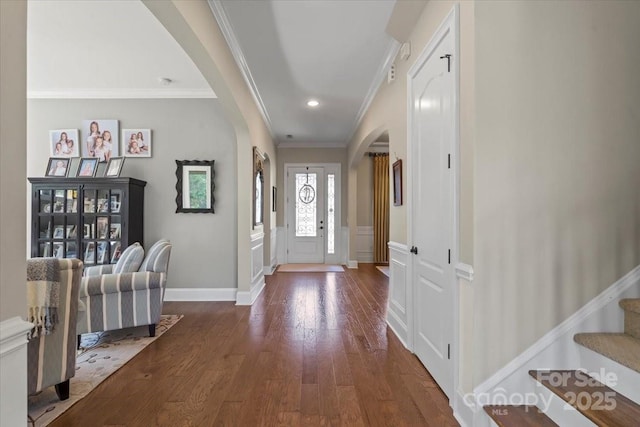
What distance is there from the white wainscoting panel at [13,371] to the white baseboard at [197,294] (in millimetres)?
3359

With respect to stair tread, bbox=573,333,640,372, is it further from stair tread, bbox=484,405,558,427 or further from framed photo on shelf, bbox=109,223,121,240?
framed photo on shelf, bbox=109,223,121,240

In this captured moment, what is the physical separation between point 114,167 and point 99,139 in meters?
0.48

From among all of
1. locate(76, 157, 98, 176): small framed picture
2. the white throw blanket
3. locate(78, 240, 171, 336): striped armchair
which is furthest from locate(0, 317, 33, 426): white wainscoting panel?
locate(76, 157, 98, 176): small framed picture

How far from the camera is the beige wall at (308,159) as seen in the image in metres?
7.43

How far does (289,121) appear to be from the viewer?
5598 mm

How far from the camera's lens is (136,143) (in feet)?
13.9

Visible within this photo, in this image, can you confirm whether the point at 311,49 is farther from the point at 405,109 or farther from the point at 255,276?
the point at 255,276

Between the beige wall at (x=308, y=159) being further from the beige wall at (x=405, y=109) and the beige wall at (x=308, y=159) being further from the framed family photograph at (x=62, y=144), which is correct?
the framed family photograph at (x=62, y=144)

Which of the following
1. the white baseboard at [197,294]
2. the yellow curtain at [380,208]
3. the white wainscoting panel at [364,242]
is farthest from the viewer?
the white wainscoting panel at [364,242]

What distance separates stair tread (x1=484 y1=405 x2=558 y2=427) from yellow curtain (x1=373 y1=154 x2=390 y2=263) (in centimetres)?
609

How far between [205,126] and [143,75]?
2.90ft

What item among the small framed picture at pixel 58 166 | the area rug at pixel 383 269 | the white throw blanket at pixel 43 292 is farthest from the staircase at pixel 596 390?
the small framed picture at pixel 58 166

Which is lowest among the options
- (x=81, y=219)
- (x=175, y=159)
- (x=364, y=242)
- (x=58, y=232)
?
(x=364, y=242)

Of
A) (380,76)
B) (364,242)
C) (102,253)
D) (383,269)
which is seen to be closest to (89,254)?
(102,253)
